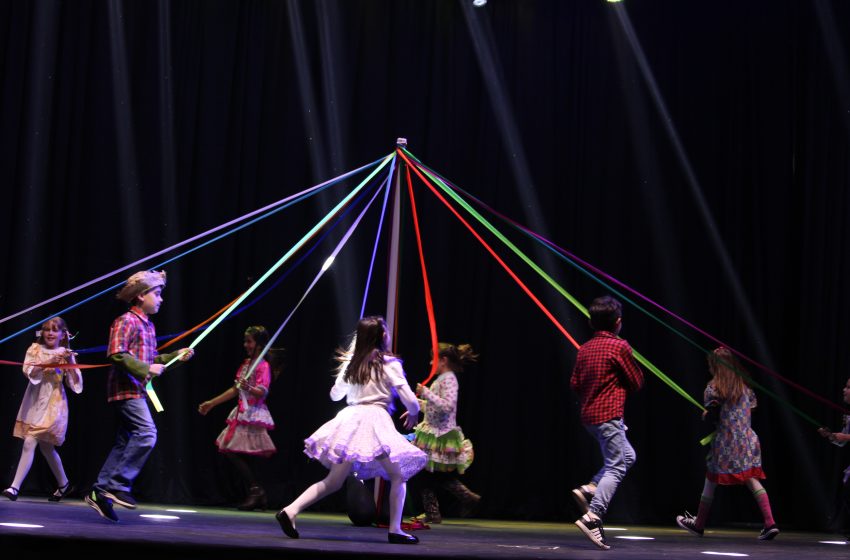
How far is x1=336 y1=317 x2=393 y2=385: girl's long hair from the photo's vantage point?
17.9 ft

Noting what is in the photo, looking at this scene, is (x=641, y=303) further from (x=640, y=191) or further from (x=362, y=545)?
(x=362, y=545)

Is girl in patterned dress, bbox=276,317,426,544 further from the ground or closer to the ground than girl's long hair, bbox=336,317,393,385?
closer to the ground

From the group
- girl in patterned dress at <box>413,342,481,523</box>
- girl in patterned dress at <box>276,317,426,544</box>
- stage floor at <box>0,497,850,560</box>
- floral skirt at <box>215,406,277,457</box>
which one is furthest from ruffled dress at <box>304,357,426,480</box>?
floral skirt at <box>215,406,277,457</box>

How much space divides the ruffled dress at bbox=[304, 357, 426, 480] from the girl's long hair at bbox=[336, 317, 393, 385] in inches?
1.8

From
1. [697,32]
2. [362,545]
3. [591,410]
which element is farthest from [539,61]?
[362,545]

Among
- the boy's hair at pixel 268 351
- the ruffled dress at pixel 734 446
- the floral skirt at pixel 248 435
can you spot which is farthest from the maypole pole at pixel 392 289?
the ruffled dress at pixel 734 446

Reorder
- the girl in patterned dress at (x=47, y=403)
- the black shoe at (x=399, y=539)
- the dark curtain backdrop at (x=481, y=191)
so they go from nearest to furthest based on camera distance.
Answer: the black shoe at (x=399, y=539)
the girl in patterned dress at (x=47, y=403)
the dark curtain backdrop at (x=481, y=191)

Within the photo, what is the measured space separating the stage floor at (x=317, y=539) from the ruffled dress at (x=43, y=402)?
0.54 metres

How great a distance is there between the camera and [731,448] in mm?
7262

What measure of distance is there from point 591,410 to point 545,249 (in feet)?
10.8

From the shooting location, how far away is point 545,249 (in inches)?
355

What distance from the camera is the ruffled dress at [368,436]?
206 inches

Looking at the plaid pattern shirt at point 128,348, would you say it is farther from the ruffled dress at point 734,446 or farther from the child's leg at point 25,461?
the ruffled dress at point 734,446

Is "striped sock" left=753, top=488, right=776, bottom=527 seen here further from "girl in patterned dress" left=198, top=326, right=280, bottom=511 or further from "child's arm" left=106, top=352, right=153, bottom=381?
"child's arm" left=106, top=352, right=153, bottom=381
